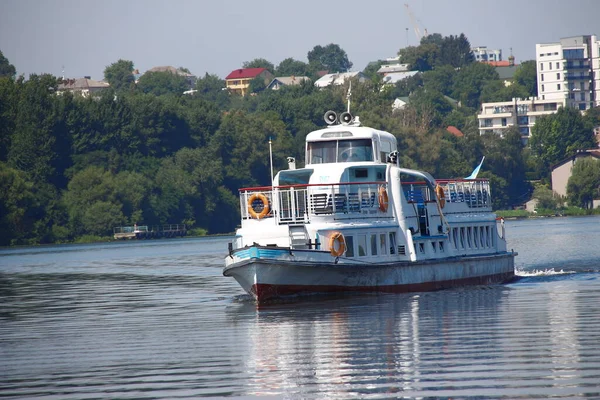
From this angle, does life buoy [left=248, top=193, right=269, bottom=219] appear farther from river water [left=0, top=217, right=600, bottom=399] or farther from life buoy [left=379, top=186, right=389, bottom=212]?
life buoy [left=379, top=186, right=389, bottom=212]

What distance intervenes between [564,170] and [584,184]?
1594cm

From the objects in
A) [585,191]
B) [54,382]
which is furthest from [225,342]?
[585,191]

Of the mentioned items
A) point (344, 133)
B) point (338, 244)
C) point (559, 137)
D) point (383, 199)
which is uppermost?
point (559, 137)

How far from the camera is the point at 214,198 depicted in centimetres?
13862

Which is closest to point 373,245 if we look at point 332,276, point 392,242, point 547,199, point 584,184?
point 392,242

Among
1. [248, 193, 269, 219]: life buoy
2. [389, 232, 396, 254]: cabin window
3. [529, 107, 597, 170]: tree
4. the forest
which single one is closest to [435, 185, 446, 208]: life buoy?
[389, 232, 396, 254]: cabin window

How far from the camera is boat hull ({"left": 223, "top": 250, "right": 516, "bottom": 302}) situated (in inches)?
1491

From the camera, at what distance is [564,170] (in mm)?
170875

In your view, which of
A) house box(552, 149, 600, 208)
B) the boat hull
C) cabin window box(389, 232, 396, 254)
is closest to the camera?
the boat hull

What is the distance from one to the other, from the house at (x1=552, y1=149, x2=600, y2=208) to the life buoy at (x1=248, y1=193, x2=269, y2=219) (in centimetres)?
13248

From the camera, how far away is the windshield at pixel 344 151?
43.0 metres

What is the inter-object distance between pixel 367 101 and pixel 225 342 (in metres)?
134

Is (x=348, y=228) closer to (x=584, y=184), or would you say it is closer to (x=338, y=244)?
(x=338, y=244)

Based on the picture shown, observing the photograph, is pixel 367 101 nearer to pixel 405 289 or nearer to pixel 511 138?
pixel 511 138
